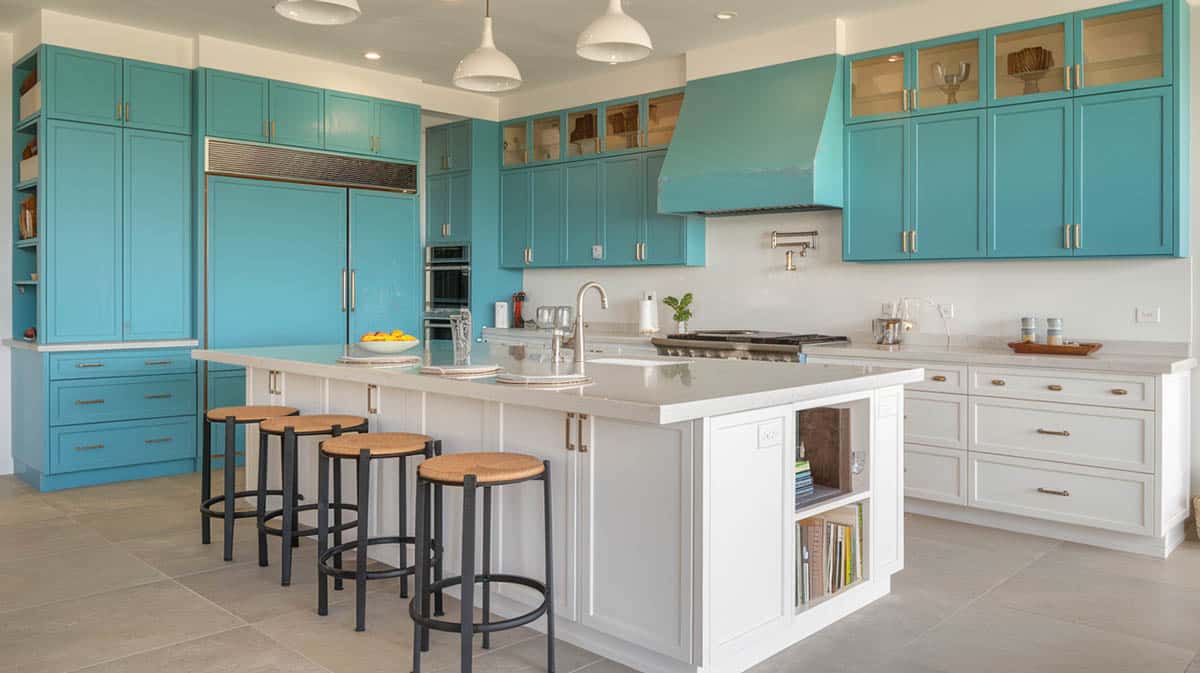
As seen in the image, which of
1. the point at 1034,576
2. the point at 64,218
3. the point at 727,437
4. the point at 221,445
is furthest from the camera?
the point at 221,445

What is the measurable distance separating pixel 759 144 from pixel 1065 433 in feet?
7.90

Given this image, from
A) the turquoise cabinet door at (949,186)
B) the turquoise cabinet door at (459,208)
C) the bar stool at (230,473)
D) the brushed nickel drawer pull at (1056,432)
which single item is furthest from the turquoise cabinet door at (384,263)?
the brushed nickel drawer pull at (1056,432)

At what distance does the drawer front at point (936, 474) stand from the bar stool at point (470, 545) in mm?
2564

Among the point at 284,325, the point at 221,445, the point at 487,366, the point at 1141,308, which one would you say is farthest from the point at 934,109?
the point at 221,445

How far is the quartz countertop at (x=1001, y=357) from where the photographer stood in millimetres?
4012

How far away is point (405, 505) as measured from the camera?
3387 millimetres

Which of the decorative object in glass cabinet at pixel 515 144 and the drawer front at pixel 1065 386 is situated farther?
the decorative object in glass cabinet at pixel 515 144

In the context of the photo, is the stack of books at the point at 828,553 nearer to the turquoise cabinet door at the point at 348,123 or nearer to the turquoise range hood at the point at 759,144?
Result: the turquoise range hood at the point at 759,144

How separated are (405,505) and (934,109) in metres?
3.57

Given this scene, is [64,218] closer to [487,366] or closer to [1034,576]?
[487,366]

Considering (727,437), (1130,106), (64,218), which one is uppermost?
(1130,106)

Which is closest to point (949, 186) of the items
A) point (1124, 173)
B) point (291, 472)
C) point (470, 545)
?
point (1124, 173)

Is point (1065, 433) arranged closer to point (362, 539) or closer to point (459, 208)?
point (362, 539)

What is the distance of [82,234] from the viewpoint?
17.8ft
